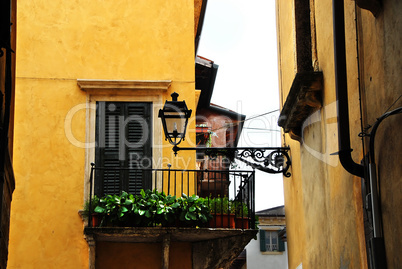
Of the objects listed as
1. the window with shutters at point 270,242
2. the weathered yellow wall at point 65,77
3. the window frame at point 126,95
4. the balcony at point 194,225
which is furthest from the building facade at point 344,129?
the window with shutters at point 270,242

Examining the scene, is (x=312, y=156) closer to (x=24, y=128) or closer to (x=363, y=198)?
(x=363, y=198)

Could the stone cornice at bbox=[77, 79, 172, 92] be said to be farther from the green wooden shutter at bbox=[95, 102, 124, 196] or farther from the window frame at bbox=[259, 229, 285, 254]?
Answer: the window frame at bbox=[259, 229, 285, 254]

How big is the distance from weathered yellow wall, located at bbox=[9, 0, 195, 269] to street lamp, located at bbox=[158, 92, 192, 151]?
2123 millimetres

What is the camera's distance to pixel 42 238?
39.0ft

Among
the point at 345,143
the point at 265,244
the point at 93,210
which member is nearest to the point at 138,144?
the point at 93,210

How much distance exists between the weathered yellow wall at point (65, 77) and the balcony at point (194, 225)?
17.4 inches

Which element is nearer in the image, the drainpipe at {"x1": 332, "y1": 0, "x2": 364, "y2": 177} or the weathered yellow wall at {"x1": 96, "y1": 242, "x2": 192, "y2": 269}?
the drainpipe at {"x1": 332, "y1": 0, "x2": 364, "y2": 177}

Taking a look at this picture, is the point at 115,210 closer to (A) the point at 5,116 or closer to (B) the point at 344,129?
(A) the point at 5,116

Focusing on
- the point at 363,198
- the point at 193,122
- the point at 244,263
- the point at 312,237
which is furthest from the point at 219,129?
the point at 244,263

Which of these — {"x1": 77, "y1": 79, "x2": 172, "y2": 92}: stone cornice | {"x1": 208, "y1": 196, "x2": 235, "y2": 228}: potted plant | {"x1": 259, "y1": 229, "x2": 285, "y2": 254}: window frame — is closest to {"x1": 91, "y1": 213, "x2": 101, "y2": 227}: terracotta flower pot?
{"x1": 208, "y1": 196, "x2": 235, "y2": 228}: potted plant

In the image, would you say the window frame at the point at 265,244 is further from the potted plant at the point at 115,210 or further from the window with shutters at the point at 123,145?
the potted plant at the point at 115,210

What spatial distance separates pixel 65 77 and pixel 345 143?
7.48m

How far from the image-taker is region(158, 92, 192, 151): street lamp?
10328 mm

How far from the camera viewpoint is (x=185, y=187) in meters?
12.5
